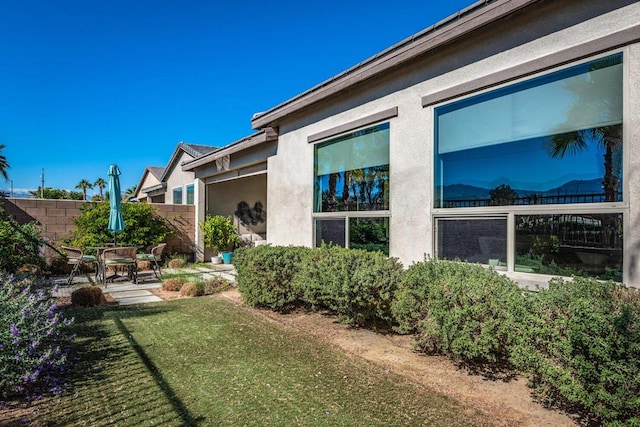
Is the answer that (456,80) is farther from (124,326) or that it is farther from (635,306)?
(124,326)

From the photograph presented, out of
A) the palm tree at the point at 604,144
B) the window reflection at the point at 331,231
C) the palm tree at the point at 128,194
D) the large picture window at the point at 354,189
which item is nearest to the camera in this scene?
the palm tree at the point at 604,144

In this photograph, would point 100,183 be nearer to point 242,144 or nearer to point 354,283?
point 242,144

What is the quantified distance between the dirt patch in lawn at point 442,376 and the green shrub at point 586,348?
20 centimetres

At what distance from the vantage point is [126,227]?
12680 millimetres

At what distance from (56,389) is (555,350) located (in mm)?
4590

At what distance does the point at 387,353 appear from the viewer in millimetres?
4633

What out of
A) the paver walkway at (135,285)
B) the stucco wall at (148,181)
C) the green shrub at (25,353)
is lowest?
the paver walkway at (135,285)

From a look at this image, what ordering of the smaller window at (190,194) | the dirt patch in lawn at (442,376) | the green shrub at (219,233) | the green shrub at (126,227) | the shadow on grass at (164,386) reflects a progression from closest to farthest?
the shadow on grass at (164,386), the dirt patch in lawn at (442,376), the green shrub at (126,227), the green shrub at (219,233), the smaller window at (190,194)

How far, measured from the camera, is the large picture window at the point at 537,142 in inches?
151

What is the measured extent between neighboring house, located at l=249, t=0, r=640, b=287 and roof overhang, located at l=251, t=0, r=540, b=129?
0.02 meters

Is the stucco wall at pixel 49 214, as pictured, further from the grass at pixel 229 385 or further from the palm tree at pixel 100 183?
the palm tree at pixel 100 183

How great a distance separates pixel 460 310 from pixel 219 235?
37.9 ft

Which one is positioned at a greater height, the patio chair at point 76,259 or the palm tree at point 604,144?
the palm tree at point 604,144

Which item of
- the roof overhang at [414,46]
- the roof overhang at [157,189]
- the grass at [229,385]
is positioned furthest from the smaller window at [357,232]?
the roof overhang at [157,189]
